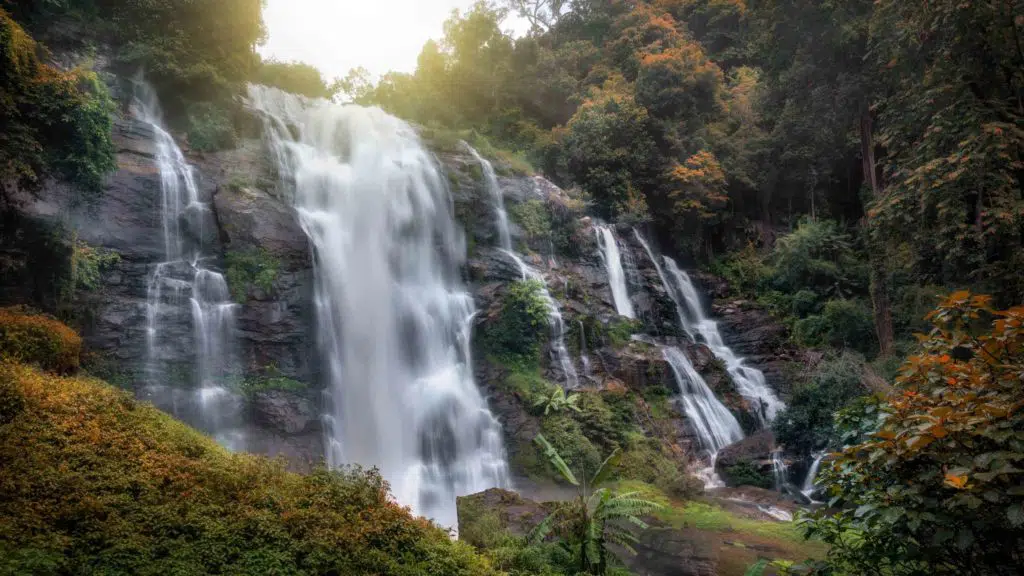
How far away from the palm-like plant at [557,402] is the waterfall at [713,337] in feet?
22.6

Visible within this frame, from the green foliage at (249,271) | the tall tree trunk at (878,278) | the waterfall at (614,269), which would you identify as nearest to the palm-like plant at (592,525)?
the green foliage at (249,271)

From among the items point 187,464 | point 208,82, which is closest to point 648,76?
point 208,82

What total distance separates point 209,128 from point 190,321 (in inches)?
290

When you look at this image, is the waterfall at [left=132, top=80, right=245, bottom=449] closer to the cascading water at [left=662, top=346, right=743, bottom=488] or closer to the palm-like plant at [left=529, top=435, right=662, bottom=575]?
the palm-like plant at [left=529, top=435, right=662, bottom=575]

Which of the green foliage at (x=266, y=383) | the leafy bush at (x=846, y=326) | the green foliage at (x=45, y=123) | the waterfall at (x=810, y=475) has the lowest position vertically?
the waterfall at (x=810, y=475)

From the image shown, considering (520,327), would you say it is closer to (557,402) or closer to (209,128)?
(557,402)

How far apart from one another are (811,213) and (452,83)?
64.5 ft

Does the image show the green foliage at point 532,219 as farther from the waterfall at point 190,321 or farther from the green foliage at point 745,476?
the waterfall at point 190,321

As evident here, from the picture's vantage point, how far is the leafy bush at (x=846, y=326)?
19.7m

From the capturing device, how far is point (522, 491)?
1404 centimetres

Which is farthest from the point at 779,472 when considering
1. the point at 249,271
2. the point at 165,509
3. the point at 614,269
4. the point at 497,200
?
the point at 249,271

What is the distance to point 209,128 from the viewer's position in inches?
704

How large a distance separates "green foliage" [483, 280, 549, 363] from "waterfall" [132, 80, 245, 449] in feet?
24.8

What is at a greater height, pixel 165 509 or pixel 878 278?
pixel 878 278
